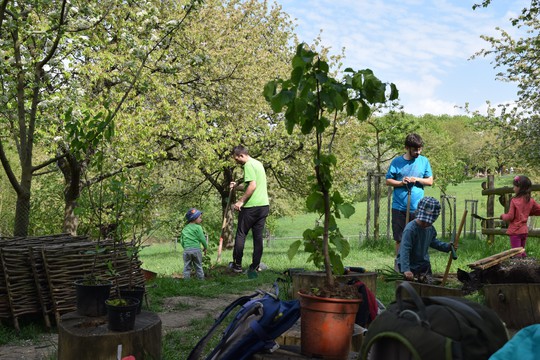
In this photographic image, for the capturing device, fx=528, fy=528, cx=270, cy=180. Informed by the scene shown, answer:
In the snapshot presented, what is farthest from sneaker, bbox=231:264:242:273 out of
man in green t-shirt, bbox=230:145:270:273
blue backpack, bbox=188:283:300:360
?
blue backpack, bbox=188:283:300:360

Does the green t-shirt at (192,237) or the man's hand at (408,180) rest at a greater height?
the man's hand at (408,180)

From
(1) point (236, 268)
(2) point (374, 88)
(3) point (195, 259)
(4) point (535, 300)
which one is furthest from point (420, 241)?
(3) point (195, 259)

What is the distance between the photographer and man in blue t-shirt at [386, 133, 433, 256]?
678cm

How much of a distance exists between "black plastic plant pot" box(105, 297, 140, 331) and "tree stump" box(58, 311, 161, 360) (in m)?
0.04

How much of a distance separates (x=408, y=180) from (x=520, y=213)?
2.38 meters

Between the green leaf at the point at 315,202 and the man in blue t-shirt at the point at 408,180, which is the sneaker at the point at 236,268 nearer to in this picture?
the man in blue t-shirt at the point at 408,180

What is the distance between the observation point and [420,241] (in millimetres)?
5867

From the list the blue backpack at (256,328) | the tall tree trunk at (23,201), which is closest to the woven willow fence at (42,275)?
the tall tree trunk at (23,201)

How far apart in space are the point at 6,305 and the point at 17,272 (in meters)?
0.31

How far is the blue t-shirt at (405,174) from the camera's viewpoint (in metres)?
6.88

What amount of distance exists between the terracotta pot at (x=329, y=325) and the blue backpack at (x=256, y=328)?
5.4 inches

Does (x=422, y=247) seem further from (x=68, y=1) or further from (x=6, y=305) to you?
(x=68, y=1)

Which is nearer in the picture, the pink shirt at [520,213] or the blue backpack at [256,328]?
the blue backpack at [256,328]

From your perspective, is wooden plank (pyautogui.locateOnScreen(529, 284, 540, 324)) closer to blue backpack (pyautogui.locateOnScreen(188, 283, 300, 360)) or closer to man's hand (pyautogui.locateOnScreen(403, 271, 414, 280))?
man's hand (pyautogui.locateOnScreen(403, 271, 414, 280))
